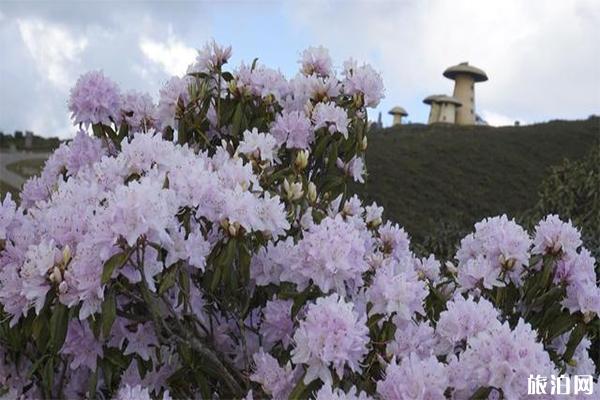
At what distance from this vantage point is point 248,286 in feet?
9.15

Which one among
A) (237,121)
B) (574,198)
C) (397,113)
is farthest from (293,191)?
(397,113)

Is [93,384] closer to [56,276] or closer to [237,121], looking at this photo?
[56,276]

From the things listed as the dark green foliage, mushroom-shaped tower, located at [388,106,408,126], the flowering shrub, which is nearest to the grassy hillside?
the dark green foliage

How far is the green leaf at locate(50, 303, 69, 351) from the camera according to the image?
2.30 meters

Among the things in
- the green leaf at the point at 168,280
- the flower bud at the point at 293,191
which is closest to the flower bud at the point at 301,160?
the flower bud at the point at 293,191

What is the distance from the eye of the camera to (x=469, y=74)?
47719 mm

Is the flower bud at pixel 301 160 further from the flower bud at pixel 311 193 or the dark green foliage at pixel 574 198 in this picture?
the dark green foliage at pixel 574 198

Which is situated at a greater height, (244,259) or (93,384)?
(244,259)

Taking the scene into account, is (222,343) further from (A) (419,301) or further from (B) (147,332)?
(A) (419,301)

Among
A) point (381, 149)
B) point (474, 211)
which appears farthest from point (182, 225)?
Result: point (381, 149)

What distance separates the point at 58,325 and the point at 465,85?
157ft

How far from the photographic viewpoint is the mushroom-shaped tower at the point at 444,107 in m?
46.9

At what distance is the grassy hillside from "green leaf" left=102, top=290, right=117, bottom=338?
1459 cm

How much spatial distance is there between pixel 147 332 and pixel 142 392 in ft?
0.69
